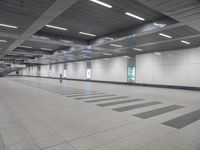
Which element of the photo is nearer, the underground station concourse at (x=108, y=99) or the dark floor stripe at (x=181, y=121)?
the underground station concourse at (x=108, y=99)

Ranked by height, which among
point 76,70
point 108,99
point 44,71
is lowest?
point 108,99

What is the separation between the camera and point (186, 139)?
320 cm

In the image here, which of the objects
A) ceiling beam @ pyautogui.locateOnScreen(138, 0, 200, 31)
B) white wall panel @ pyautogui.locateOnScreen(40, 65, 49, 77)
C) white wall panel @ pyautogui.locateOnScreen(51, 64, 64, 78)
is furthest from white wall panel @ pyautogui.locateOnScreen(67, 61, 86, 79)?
ceiling beam @ pyautogui.locateOnScreen(138, 0, 200, 31)

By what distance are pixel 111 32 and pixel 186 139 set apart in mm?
9336

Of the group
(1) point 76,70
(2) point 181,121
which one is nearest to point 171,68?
(2) point 181,121

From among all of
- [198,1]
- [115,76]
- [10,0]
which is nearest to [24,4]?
[10,0]

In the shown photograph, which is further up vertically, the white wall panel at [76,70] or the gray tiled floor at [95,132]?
the white wall panel at [76,70]

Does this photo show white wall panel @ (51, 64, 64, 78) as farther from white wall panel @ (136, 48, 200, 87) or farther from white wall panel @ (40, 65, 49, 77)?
white wall panel @ (136, 48, 200, 87)

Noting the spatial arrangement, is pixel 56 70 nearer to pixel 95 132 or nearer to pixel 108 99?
pixel 108 99

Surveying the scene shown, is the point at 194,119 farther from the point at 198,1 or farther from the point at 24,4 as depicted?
the point at 24,4

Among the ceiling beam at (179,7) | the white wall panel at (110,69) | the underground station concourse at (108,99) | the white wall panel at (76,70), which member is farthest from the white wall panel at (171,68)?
the white wall panel at (76,70)

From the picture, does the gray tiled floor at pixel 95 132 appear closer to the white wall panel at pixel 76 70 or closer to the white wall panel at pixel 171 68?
the white wall panel at pixel 171 68

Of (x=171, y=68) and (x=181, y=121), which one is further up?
(x=171, y=68)

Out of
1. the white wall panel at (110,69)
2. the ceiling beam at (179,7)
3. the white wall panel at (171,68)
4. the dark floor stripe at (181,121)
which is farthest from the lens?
the white wall panel at (110,69)
